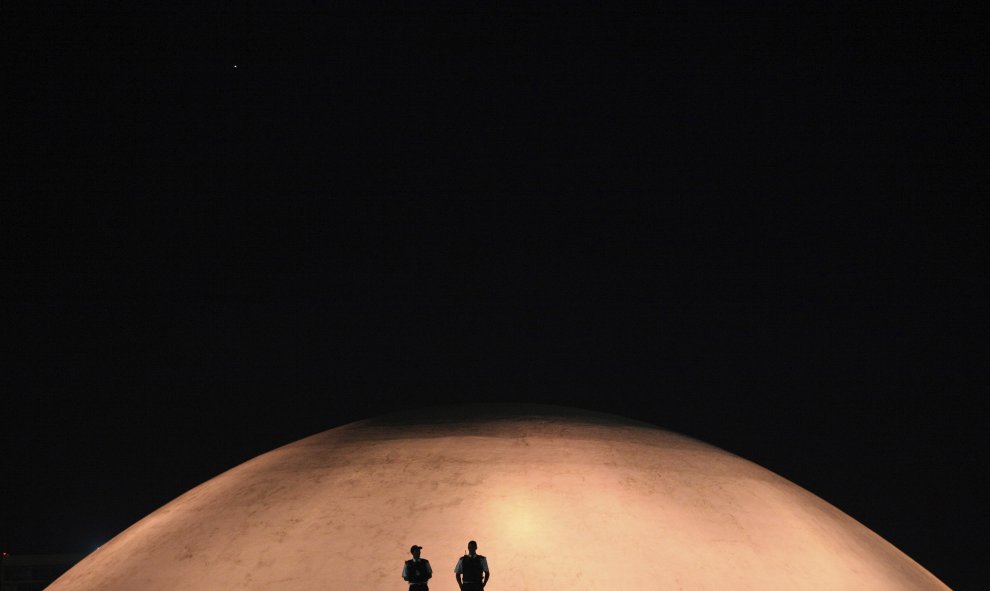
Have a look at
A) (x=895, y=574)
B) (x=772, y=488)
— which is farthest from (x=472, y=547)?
(x=895, y=574)

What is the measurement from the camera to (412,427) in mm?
16172

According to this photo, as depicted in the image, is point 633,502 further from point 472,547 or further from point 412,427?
point 412,427

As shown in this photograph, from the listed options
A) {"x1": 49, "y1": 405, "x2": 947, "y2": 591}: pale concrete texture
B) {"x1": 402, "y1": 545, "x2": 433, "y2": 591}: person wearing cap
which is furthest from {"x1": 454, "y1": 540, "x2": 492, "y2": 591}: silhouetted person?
{"x1": 49, "y1": 405, "x2": 947, "y2": 591}: pale concrete texture

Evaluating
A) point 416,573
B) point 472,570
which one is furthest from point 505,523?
point 416,573

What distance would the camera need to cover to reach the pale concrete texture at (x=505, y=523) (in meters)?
11.3

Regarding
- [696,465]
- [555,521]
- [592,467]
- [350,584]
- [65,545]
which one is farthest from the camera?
[65,545]

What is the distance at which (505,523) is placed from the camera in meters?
11.9

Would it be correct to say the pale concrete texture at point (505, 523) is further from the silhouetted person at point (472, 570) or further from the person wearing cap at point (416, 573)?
the silhouetted person at point (472, 570)

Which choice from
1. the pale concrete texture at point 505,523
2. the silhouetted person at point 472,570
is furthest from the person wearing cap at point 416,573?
the pale concrete texture at point 505,523

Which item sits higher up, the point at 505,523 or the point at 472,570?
the point at 505,523

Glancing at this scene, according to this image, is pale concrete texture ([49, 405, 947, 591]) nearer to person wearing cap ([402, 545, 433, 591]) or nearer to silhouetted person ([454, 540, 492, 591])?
person wearing cap ([402, 545, 433, 591])

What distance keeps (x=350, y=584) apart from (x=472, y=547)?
212 cm

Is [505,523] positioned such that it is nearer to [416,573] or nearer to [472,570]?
[472,570]

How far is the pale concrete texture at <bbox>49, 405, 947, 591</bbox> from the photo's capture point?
1126cm
